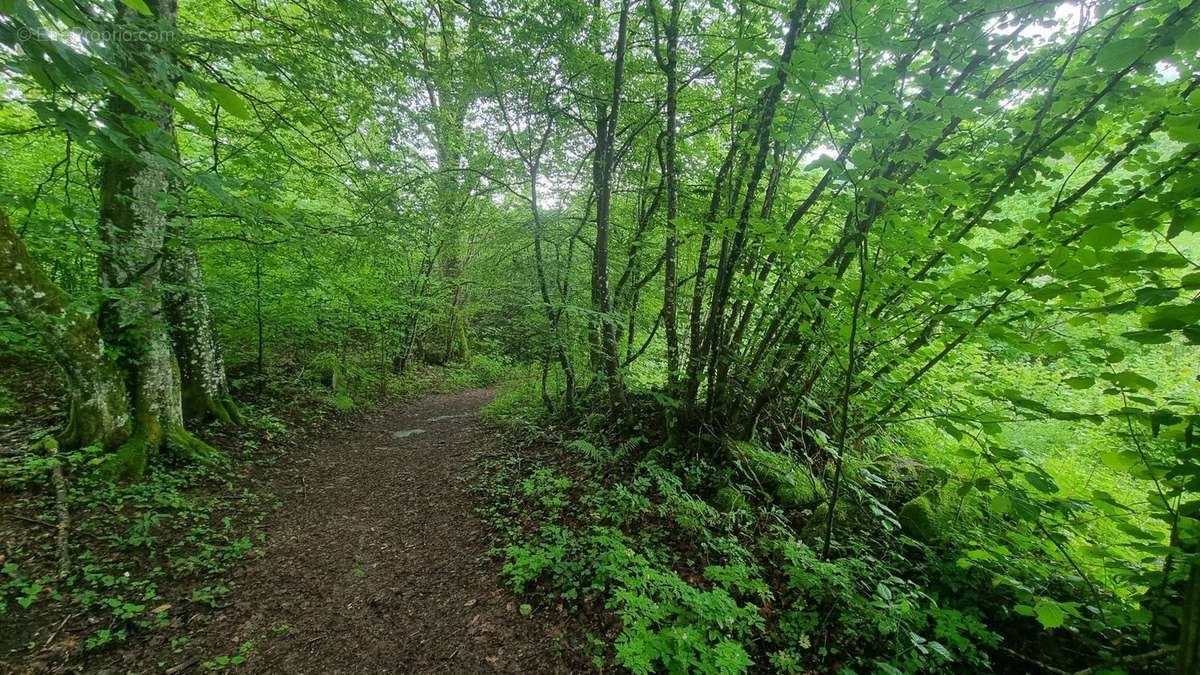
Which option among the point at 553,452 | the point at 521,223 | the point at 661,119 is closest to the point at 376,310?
the point at 521,223

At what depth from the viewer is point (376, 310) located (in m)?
9.88

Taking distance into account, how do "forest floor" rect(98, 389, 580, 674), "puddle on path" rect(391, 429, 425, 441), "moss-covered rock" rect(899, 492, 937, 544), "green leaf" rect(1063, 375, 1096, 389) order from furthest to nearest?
"puddle on path" rect(391, 429, 425, 441), "moss-covered rock" rect(899, 492, 937, 544), "forest floor" rect(98, 389, 580, 674), "green leaf" rect(1063, 375, 1096, 389)

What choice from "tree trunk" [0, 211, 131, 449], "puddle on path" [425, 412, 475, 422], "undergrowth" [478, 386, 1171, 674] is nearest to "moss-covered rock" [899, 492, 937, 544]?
"undergrowth" [478, 386, 1171, 674]

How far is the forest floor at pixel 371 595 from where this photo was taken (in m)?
3.23

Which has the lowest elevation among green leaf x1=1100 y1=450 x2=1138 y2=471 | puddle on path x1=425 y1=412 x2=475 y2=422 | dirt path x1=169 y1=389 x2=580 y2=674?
puddle on path x1=425 y1=412 x2=475 y2=422

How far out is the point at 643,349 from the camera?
679 cm

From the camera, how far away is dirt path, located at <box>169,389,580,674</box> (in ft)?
10.7

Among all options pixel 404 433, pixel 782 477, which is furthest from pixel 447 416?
pixel 782 477

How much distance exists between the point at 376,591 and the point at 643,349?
172 inches

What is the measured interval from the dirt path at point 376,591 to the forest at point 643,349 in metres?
Answer: 0.04

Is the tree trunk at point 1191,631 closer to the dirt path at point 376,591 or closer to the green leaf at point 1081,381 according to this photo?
the green leaf at point 1081,381

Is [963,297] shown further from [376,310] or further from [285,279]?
[376,310]

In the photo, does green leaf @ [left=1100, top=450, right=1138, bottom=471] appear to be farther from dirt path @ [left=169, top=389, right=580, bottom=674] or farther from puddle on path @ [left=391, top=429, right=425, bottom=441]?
puddle on path @ [left=391, top=429, right=425, bottom=441]

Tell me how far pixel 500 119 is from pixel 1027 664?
855 centimetres
